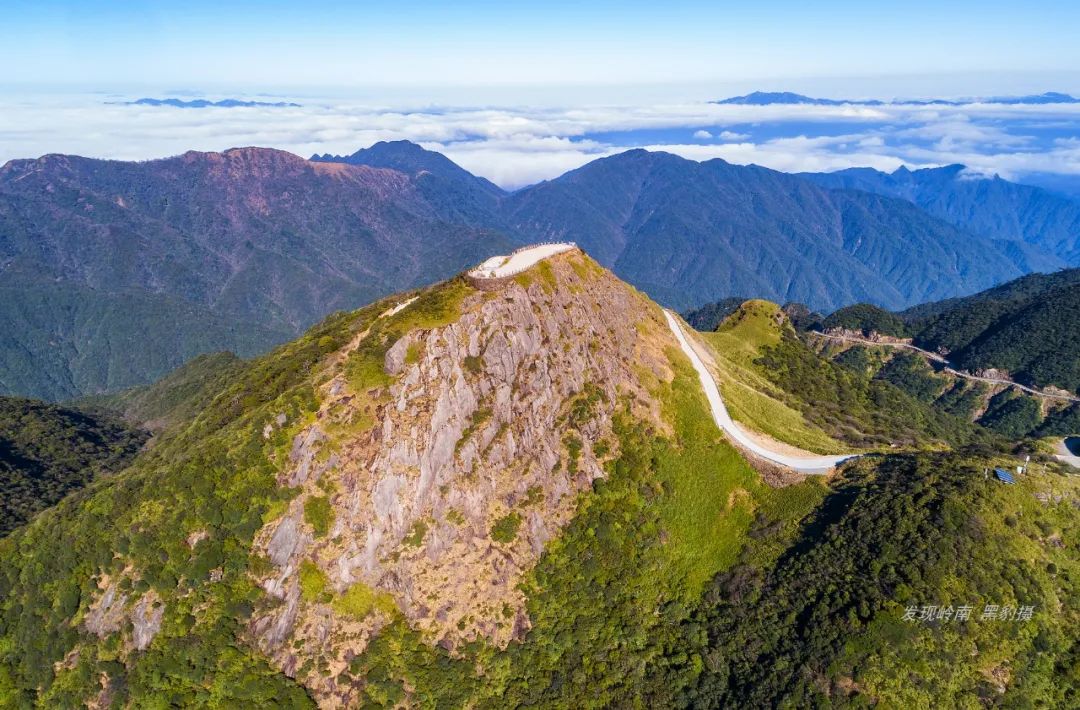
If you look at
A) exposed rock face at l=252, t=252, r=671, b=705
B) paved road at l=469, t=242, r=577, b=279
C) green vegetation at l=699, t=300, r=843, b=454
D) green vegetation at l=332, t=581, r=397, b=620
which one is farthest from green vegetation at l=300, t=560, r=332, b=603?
green vegetation at l=699, t=300, r=843, b=454

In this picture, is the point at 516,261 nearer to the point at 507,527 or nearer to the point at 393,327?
the point at 393,327

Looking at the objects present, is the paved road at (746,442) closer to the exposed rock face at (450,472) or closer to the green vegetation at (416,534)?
the exposed rock face at (450,472)

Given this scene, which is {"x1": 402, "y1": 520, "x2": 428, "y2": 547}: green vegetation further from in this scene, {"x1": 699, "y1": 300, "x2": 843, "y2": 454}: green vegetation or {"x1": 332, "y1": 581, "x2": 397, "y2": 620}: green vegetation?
{"x1": 699, "y1": 300, "x2": 843, "y2": 454}: green vegetation

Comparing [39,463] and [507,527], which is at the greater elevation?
[507,527]

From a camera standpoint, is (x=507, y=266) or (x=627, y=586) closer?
(x=627, y=586)

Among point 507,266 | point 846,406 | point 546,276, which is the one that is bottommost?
point 846,406

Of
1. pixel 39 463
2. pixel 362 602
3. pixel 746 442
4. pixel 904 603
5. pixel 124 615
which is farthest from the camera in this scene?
pixel 39 463

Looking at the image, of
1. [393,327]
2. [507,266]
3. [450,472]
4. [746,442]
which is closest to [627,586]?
[450,472]
